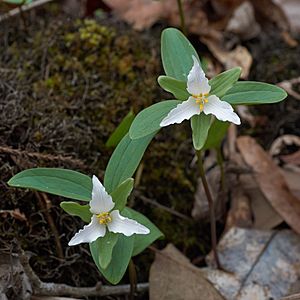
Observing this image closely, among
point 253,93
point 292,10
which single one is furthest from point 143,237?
point 292,10

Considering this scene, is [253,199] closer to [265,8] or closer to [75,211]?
[75,211]

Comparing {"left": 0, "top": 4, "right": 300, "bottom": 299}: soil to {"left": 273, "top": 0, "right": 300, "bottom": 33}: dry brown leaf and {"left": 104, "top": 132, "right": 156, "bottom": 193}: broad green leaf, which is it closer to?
{"left": 104, "top": 132, "right": 156, "bottom": 193}: broad green leaf

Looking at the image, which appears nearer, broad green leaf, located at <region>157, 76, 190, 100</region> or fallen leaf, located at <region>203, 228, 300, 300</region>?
broad green leaf, located at <region>157, 76, 190, 100</region>

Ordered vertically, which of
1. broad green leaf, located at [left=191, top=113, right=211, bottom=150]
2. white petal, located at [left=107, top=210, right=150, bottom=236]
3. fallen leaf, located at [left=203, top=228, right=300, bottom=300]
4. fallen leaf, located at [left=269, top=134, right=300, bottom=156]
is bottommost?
fallen leaf, located at [left=203, top=228, right=300, bottom=300]

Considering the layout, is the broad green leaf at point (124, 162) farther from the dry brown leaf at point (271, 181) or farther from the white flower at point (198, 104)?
the dry brown leaf at point (271, 181)

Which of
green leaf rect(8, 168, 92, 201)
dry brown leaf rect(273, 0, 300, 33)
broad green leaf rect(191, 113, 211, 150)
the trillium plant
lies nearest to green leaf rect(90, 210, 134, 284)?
the trillium plant

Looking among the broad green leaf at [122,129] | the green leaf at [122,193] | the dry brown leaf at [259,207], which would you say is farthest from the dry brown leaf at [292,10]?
the green leaf at [122,193]
